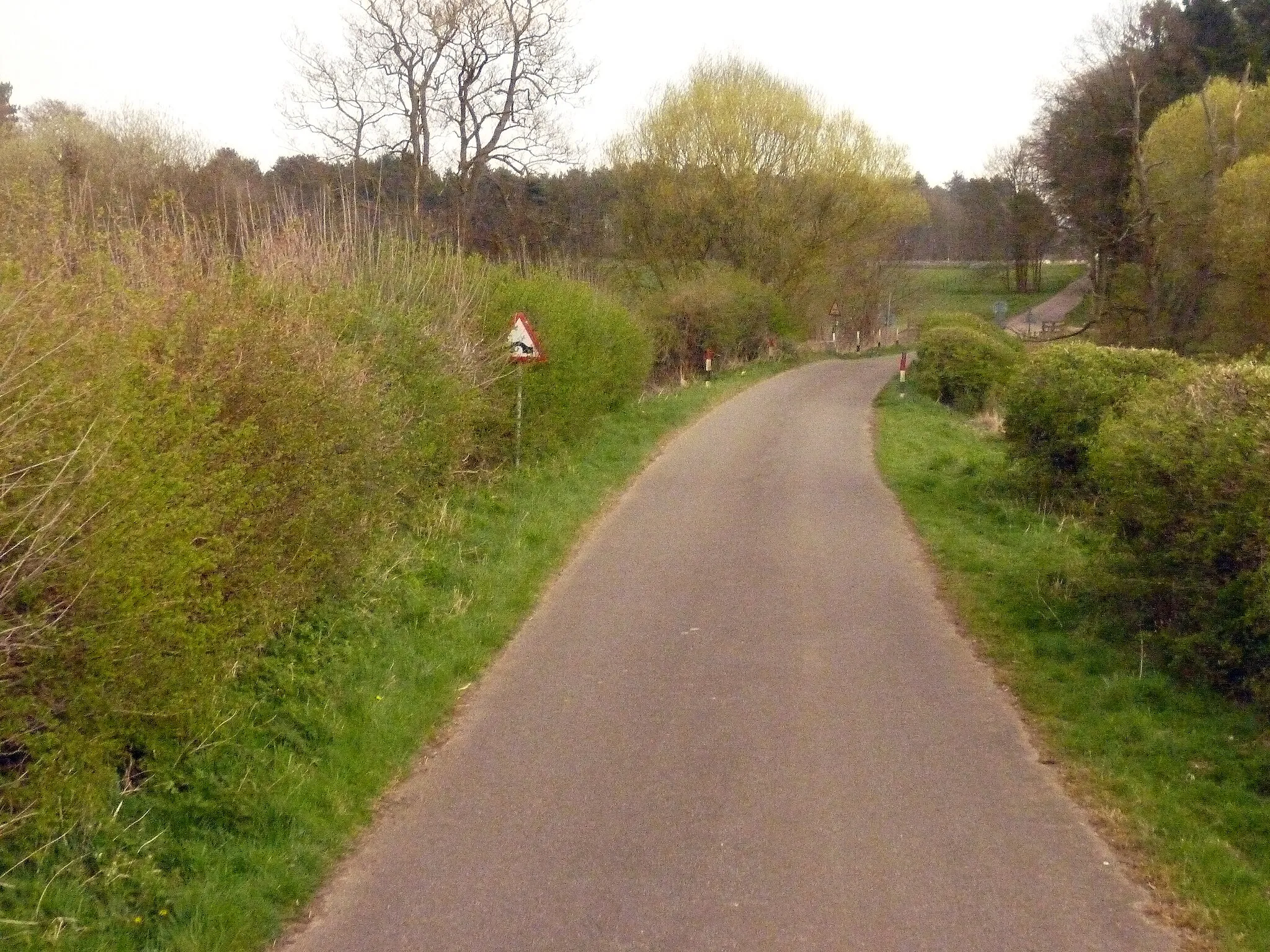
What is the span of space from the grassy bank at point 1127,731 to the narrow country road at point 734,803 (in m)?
0.22

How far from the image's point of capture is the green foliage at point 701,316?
3453cm

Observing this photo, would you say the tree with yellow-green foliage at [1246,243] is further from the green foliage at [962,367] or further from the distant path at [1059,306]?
the distant path at [1059,306]

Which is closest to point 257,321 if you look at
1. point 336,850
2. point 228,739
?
point 228,739

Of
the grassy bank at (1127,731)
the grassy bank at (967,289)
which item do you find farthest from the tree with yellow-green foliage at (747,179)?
the grassy bank at (1127,731)

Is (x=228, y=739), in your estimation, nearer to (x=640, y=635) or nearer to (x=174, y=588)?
(x=174, y=588)

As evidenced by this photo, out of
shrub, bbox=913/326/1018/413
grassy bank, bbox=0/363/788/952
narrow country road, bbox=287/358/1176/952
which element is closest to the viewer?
grassy bank, bbox=0/363/788/952

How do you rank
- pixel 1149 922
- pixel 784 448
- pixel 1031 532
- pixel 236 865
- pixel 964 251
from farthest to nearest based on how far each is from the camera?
pixel 964 251 < pixel 784 448 < pixel 1031 532 < pixel 236 865 < pixel 1149 922

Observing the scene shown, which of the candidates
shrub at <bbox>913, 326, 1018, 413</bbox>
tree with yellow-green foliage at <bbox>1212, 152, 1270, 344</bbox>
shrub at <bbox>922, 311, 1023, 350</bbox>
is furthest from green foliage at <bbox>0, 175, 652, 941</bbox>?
shrub at <bbox>922, 311, 1023, 350</bbox>

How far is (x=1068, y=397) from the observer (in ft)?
41.9

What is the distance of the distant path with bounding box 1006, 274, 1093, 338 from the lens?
6016cm

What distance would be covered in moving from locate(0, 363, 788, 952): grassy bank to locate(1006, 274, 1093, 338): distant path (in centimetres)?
4971

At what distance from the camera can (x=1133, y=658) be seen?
7.95m

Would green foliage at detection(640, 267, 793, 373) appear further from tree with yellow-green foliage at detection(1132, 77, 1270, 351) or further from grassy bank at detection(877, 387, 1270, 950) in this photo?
grassy bank at detection(877, 387, 1270, 950)

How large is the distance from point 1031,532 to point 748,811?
744cm
